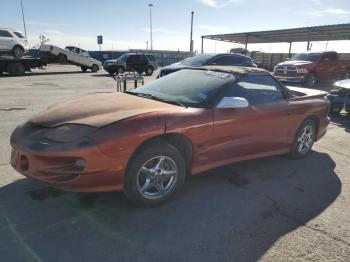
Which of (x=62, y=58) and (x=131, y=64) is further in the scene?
(x=62, y=58)

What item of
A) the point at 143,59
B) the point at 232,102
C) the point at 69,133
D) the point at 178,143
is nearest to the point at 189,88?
the point at 232,102

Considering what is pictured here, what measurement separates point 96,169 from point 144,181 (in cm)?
63

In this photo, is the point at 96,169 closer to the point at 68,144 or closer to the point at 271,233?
the point at 68,144

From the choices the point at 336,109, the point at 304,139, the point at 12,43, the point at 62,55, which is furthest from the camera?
the point at 62,55

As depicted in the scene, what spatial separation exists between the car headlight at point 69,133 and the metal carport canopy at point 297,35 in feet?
84.9

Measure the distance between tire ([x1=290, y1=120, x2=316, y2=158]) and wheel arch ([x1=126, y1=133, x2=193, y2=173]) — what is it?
229 cm

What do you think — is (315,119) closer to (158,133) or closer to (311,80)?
(158,133)

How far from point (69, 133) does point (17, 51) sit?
70.3ft

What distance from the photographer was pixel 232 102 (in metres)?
4.17

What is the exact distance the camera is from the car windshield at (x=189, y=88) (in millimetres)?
4238

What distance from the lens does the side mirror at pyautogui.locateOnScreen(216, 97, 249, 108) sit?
4.15 meters

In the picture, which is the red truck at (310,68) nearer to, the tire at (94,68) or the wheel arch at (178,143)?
the wheel arch at (178,143)

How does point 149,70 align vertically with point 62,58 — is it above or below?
below

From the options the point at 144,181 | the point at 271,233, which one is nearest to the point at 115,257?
the point at 144,181
